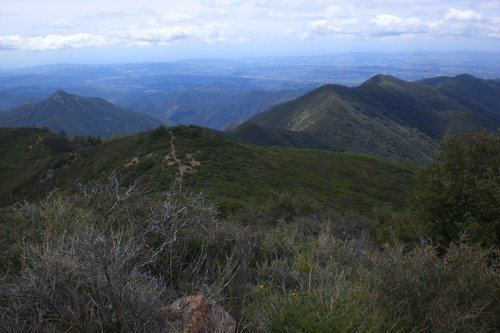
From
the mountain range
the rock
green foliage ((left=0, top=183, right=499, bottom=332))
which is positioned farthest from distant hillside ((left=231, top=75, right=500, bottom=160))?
the rock

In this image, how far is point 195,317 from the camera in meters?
4.01

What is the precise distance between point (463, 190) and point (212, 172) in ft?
75.7

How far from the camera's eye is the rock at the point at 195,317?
12.9ft

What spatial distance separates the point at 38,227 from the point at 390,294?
593cm

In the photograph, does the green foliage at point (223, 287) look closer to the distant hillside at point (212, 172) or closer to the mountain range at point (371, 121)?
the distant hillside at point (212, 172)

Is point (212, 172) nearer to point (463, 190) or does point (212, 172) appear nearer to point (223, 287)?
point (463, 190)

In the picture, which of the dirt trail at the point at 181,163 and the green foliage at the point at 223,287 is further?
the dirt trail at the point at 181,163

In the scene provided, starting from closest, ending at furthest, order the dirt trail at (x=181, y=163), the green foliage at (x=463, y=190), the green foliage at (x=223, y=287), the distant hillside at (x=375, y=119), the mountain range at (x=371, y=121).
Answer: the green foliage at (x=223, y=287) < the green foliage at (x=463, y=190) < the dirt trail at (x=181, y=163) < the mountain range at (x=371, y=121) < the distant hillside at (x=375, y=119)

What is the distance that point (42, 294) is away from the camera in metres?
3.91

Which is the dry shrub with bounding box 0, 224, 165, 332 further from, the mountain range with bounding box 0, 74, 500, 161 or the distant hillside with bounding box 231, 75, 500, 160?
the distant hillside with bounding box 231, 75, 500, 160

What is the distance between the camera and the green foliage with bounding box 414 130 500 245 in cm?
1423

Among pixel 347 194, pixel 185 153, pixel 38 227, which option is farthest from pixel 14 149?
pixel 38 227

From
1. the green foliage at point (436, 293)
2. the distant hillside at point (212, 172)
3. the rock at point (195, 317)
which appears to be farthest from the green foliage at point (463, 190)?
the distant hillside at point (212, 172)

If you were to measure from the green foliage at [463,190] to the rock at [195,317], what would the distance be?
11.3 meters
